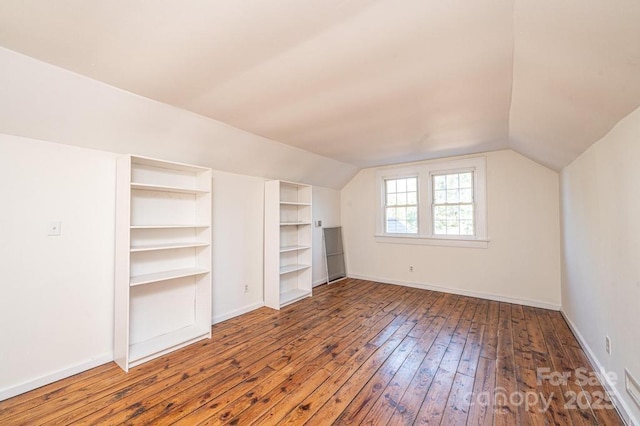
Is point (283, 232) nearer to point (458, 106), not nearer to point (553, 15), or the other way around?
point (458, 106)

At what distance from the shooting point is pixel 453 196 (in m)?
4.67

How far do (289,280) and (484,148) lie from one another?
383 cm

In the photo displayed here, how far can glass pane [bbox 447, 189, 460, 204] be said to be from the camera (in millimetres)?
4633

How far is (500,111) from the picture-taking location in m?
2.62

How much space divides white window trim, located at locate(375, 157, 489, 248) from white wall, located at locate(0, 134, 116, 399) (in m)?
4.36

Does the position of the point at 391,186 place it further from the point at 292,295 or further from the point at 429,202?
the point at 292,295

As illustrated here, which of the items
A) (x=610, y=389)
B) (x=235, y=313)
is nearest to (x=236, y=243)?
(x=235, y=313)

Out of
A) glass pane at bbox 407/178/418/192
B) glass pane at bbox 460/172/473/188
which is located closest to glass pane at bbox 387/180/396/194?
glass pane at bbox 407/178/418/192

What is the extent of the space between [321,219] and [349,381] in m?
3.48

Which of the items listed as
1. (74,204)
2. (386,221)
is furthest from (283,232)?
(74,204)

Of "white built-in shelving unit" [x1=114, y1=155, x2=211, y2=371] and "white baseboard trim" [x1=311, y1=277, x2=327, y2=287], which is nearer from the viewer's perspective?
"white built-in shelving unit" [x1=114, y1=155, x2=211, y2=371]

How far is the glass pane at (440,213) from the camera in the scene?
4.75 meters

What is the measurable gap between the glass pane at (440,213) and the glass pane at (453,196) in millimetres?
167

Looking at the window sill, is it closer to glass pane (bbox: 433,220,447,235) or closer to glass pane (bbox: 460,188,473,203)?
glass pane (bbox: 433,220,447,235)
